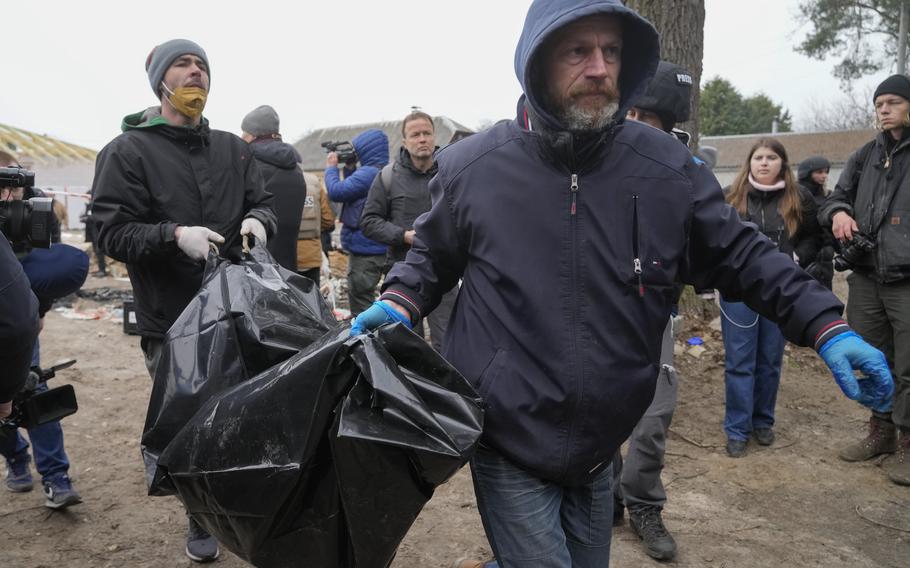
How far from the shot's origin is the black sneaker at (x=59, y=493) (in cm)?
374

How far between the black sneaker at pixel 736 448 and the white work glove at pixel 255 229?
322cm

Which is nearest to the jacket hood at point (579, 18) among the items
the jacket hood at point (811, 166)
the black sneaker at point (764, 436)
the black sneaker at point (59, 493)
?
the black sneaker at point (59, 493)

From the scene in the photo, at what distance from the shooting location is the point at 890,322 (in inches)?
179

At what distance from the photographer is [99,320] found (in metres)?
9.31

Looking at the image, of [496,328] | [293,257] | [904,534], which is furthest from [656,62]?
[293,257]

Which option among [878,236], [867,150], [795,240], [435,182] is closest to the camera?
[435,182]

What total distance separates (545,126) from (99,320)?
8694 mm

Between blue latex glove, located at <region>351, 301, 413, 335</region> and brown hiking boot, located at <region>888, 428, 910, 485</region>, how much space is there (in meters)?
3.58

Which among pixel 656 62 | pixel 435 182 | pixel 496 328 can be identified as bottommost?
pixel 496 328

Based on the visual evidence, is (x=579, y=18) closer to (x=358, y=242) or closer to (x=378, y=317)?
(x=378, y=317)

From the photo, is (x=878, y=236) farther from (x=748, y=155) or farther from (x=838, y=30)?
(x=838, y=30)

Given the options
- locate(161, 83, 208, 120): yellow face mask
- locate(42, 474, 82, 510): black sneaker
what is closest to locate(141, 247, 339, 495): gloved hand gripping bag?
locate(161, 83, 208, 120): yellow face mask

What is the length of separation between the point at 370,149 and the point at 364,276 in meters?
1.12

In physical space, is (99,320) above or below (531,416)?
below
